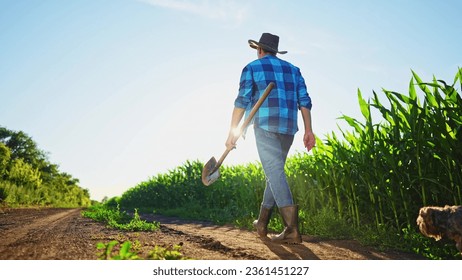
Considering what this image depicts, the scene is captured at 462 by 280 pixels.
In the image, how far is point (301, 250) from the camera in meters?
2.83

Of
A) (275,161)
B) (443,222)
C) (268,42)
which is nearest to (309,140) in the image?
(275,161)

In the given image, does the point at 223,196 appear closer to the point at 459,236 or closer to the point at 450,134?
the point at 450,134

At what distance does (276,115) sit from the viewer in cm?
312

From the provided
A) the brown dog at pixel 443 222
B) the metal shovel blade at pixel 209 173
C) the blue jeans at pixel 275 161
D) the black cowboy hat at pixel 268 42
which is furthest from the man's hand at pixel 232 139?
the brown dog at pixel 443 222

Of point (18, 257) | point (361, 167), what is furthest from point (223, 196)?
point (18, 257)

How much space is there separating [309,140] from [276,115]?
1.31ft

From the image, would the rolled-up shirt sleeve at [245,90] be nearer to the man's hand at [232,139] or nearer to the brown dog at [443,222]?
the man's hand at [232,139]

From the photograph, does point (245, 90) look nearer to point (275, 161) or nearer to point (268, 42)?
point (268, 42)

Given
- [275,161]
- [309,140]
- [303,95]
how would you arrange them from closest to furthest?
1. [275,161]
2. [309,140]
3. [303,95]

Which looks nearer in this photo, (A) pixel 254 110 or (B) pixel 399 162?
(A) pixel 254 110

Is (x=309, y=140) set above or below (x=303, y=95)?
below

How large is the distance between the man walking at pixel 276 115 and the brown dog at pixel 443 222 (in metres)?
1.10

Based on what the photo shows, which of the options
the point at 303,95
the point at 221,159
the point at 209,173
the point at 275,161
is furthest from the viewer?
the point at 209,173

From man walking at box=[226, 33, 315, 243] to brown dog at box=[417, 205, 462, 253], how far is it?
1096mm
